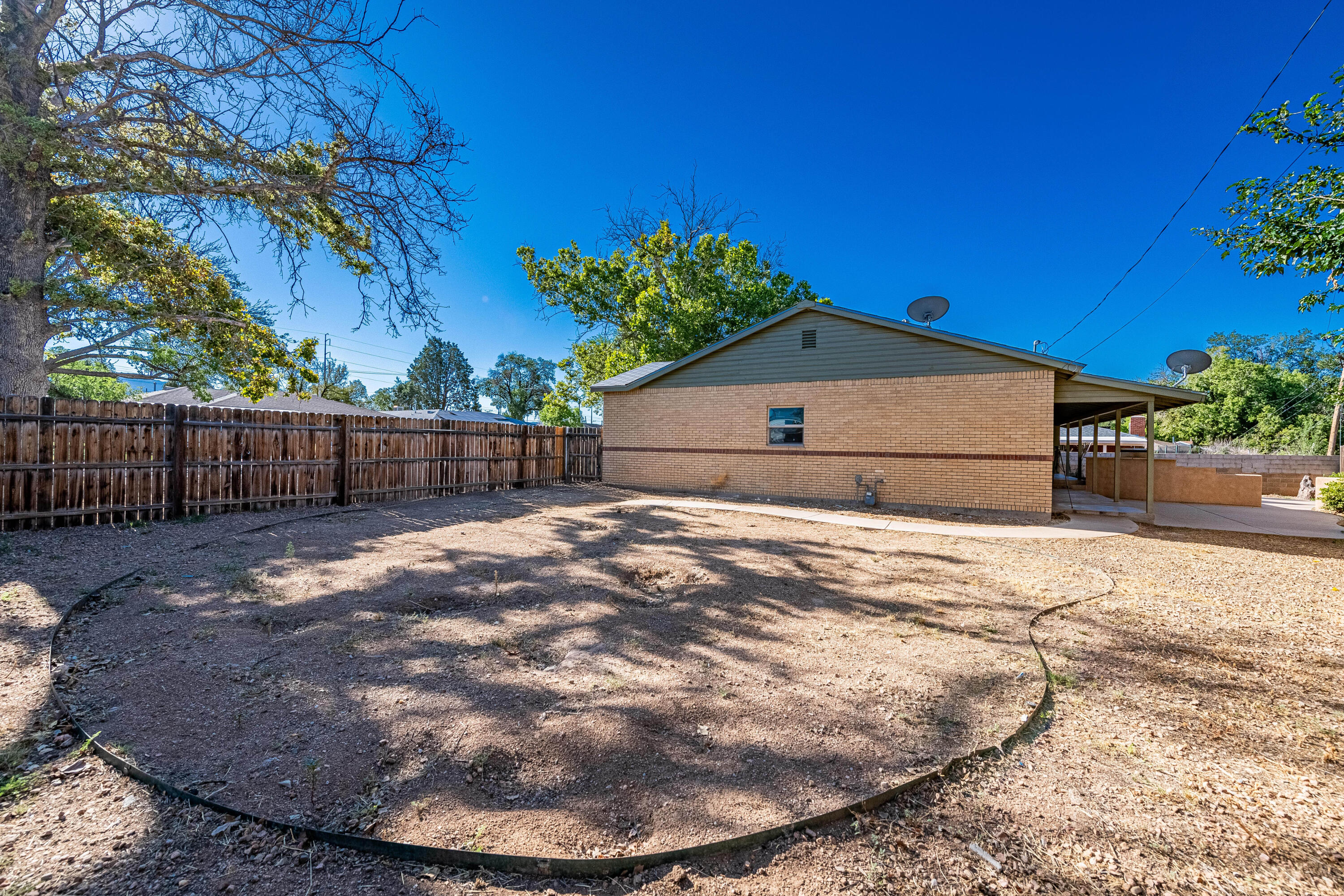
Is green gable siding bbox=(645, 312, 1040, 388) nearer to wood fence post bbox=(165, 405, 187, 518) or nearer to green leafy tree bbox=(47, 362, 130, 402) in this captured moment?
wood fence post bbox=(165, 405, 187, 518)

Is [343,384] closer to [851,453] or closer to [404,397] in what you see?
[404,397]

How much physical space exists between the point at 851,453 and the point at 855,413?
985 mm

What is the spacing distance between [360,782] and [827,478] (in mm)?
11358

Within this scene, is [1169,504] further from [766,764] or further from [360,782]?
[360,782]

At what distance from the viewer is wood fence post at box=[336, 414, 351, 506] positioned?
9672mm

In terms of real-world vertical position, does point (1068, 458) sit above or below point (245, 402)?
below

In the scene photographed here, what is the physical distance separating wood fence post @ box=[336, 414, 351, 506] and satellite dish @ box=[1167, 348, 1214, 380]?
830 inches

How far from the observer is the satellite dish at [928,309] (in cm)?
1170

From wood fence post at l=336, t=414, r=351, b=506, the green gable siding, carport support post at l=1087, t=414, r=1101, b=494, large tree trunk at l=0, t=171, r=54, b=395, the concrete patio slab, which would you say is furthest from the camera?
carport support post at l=1087, t=414, r=1101, b=494

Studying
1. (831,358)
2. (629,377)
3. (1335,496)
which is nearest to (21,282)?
(629,377)

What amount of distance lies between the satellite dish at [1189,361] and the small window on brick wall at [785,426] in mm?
11167

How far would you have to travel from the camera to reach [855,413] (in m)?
11.9

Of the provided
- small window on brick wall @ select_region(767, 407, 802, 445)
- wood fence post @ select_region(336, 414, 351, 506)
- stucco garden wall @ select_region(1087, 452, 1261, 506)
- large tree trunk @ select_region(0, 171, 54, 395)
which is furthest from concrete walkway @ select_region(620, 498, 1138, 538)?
large tree trunk @ select_region(0, 171, 54, 395)

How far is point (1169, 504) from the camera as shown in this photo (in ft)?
42.5
